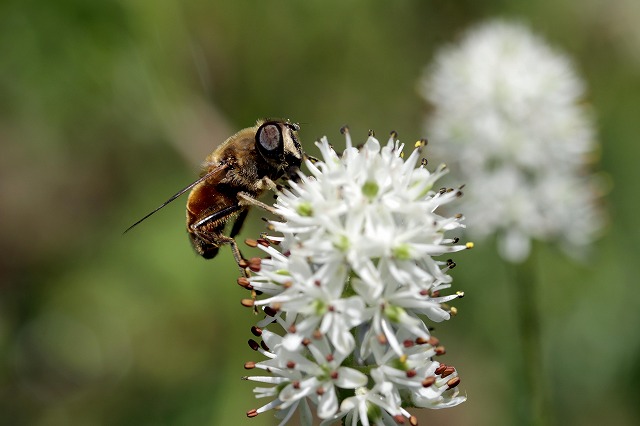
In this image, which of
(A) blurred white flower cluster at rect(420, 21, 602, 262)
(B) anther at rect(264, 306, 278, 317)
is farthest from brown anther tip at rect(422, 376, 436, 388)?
(A) blurred white flower cluster at rect(420, 21, 602, 262)

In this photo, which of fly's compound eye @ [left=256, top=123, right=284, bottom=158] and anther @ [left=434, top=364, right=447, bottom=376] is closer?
anther @ [left=434, top=364, right=447, bottom=376]

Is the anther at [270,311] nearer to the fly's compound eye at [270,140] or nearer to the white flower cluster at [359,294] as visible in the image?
the white flower cluster at [359,294]

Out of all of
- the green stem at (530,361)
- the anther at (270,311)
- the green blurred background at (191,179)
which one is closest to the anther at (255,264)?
the anther at (270,311)

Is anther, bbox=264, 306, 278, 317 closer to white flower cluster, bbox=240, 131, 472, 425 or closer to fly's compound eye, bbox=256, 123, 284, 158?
white flower cluster, bbox=240, 131, 472, 425

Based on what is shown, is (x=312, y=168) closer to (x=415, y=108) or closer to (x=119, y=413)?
(x=119, y=413)

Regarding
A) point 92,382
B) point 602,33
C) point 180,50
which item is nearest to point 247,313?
point 92,382

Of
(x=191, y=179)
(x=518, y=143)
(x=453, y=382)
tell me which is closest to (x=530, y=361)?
(x=518, y=143)
